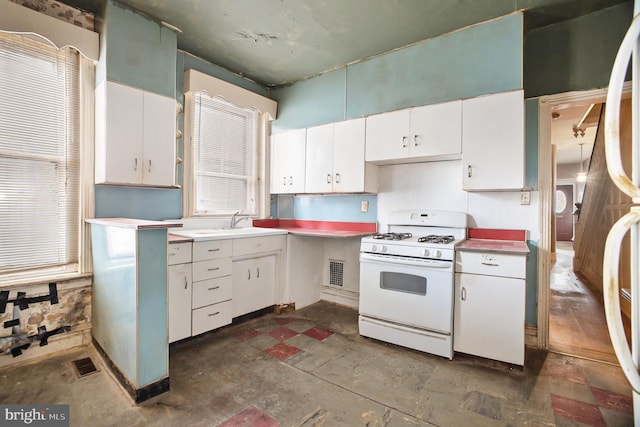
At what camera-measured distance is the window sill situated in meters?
2.17

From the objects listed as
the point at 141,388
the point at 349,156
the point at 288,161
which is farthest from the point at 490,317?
the point at 288,161

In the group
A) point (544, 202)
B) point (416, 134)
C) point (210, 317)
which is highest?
point (416, 134)

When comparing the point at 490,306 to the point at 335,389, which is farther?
the point at 490,306

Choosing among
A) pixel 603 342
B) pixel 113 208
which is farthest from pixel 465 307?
pixel 113 208

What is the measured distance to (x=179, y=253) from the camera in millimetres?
2438

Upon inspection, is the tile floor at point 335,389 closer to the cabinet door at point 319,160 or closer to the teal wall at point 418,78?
the cabinet door at point 319,160

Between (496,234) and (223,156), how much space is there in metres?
2.84

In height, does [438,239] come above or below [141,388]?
above

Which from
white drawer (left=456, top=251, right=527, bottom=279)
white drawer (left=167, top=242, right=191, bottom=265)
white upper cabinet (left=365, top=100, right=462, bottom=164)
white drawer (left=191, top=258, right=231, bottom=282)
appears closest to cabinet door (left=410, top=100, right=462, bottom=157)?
white upper cabinet (left=365, top=100, right=462, bottom=164)

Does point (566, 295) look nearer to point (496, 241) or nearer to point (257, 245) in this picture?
point (496, 241)

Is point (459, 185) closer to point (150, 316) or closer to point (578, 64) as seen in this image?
point (578, 64)

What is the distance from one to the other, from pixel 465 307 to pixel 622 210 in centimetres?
258

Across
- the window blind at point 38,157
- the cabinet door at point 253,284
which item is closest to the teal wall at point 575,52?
the cabinet door at point 253,284

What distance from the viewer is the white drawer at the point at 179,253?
7.82 ft
